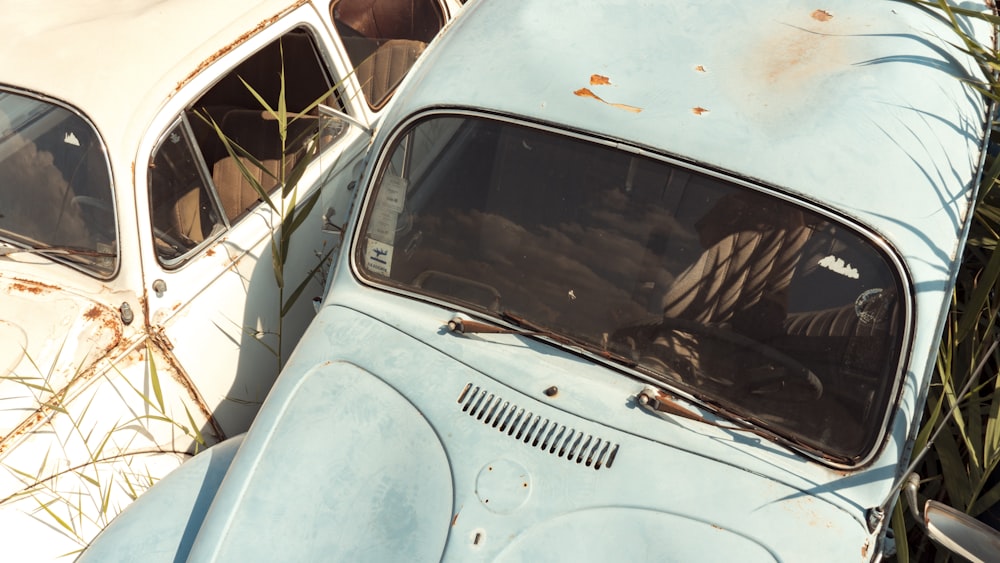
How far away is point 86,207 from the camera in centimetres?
324

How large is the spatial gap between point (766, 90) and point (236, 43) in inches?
80.0

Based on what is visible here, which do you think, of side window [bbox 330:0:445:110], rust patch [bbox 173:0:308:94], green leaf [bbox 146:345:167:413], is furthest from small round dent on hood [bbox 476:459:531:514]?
side window [bbox 330:0:445:110]

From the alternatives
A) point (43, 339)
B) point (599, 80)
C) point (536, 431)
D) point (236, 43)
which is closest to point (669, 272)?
point (536, 431)

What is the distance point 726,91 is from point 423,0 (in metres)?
2.18

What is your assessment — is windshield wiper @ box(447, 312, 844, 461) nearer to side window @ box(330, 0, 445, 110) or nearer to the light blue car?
the light blue car

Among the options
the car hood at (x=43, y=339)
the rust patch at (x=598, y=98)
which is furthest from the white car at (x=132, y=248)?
the rust patch at (x=598, y=98)

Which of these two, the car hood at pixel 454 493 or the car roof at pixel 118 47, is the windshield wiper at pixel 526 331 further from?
the car roof at pixel 118 47

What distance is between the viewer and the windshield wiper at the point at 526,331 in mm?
2496

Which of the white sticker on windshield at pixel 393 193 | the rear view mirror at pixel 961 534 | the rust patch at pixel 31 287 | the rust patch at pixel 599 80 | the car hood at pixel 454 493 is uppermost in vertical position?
the rust patch at pixel 599 80

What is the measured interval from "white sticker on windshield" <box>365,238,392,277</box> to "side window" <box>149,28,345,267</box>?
2.24 feet

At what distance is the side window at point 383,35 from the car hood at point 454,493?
194 centimetres

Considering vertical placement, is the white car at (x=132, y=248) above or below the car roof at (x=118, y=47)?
below

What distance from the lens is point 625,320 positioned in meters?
2.49

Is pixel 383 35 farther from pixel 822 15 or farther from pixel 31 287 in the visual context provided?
pixel 822 15
